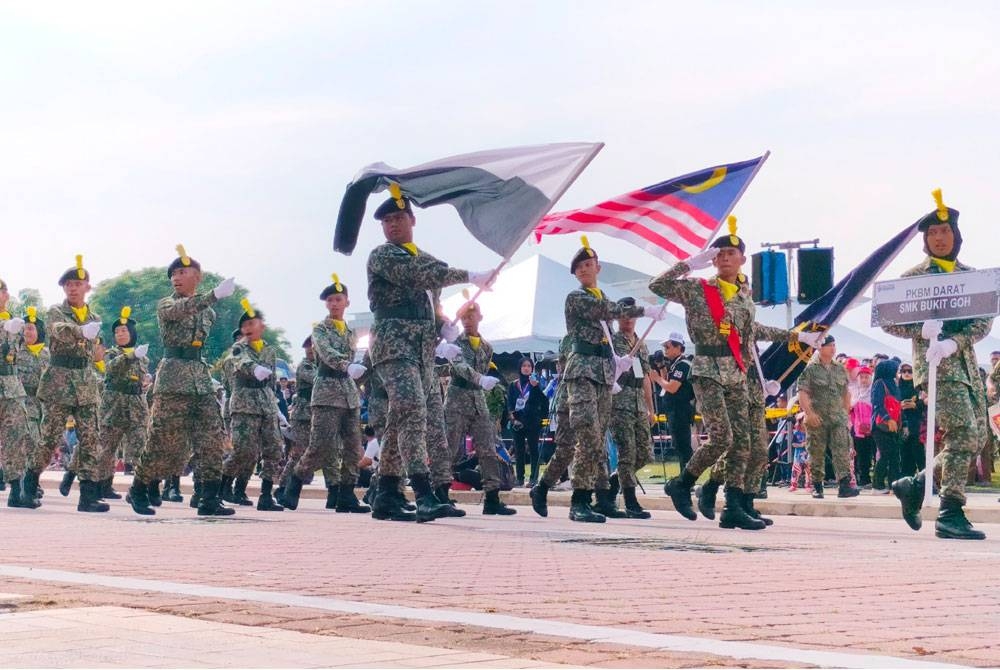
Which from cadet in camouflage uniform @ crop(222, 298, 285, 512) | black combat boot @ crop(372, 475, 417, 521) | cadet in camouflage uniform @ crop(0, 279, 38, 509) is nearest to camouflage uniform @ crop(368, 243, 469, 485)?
black combat boot @ crop(372, 475, 417, 521)

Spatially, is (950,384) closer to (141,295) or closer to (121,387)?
(121,387)

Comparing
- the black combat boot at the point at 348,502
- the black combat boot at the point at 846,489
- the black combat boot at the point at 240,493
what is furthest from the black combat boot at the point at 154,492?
the black combat boot at the point at 846,489

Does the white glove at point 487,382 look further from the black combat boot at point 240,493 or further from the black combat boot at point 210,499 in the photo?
the black combat boot at point 240,493

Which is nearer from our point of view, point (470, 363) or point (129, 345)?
point (470, 363)

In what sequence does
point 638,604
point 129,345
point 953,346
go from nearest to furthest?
point 638,604, point 953,346, point 129,345

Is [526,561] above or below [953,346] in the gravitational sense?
below

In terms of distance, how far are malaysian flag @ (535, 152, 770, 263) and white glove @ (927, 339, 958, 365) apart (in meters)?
3.41

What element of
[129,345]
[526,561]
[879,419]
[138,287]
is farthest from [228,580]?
[138,287]

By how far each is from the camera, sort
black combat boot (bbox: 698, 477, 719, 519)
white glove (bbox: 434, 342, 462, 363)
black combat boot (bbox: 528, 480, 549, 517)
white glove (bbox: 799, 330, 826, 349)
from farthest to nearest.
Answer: black combat boot (bbox: 528, 480, 549, 517), white glove (bbox: 434, 342, 462, 363), black combat boot (bbox: 698, 477, 719, 519), white glove (bbox: 799, 330, 826, 349)

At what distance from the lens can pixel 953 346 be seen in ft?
34.6

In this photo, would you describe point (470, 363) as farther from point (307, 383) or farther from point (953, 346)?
point (953, 346)

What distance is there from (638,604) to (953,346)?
4.93 meters

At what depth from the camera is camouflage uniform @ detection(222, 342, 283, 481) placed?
1491 centimetres

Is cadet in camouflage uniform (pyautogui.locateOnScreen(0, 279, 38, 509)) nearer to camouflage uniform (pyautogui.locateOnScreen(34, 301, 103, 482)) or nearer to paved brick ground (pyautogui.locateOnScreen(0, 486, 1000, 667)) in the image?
camouflage uniform (pyautogui.locateOnScreen(34, 301, 103, 482))
